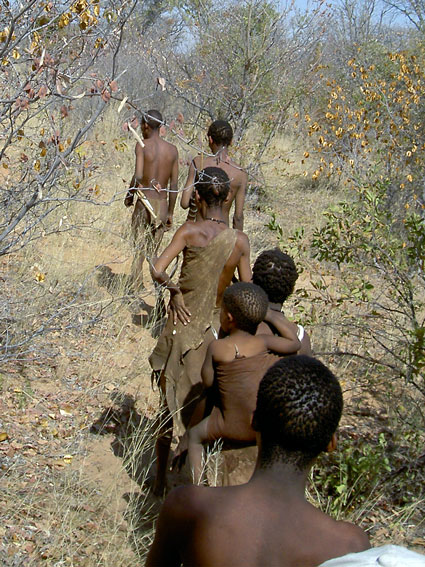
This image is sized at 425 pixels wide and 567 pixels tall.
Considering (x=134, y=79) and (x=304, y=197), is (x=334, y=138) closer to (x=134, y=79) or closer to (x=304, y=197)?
(x=304, y=197)

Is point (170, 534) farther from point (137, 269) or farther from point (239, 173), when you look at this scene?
point (137, 269)

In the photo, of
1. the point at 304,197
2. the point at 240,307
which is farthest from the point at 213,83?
the point at 240,307

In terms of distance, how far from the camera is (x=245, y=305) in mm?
2951

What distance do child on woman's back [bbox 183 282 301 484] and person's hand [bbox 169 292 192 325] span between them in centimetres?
80

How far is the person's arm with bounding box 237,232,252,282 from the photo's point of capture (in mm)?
3963

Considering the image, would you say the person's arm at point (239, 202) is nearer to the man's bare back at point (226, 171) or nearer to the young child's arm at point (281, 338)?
the man's bare back at point (226, 171)

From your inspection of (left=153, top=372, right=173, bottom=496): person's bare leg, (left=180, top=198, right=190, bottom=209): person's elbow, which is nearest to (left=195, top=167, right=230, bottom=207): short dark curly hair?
(left=153, top=372, right=173, bottom=496): person's bare leg

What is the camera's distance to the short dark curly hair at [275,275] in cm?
344

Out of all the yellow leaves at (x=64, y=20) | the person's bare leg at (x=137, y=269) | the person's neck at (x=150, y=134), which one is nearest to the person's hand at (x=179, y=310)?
the yellow leaves at (x=64, y=20)

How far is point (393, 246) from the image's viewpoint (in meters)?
4.68

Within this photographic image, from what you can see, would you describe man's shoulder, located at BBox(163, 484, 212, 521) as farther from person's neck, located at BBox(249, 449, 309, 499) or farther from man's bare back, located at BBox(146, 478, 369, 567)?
person's neck, located at BBox(249, 449, 309, 499)

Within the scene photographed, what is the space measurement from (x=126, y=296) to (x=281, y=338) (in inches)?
93.4

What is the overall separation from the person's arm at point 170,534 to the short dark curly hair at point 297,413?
0.76 feet

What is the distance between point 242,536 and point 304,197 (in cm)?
1146
